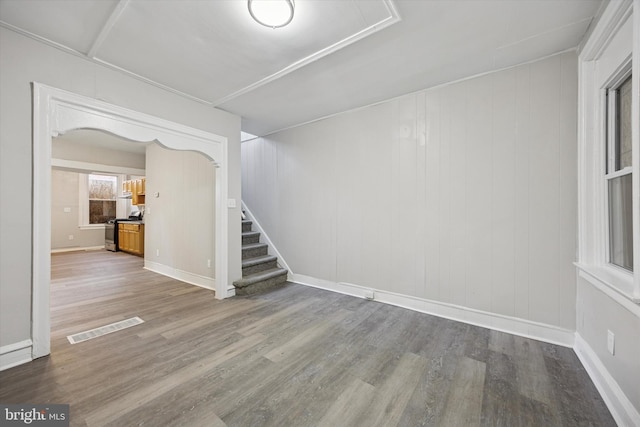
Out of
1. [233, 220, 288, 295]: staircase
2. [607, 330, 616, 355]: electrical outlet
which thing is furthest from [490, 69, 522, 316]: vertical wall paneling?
[233, 220, 288, 295]: staircase

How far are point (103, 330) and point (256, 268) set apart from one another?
1.98 m

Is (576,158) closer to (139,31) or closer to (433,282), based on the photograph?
(433,282)

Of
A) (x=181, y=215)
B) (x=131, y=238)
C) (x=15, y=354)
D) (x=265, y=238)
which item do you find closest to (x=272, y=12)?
(x=15, y=354)

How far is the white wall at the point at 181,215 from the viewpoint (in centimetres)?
403

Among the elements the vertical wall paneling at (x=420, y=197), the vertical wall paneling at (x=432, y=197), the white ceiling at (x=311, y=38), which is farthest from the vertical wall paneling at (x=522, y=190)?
the vertical wall paneling at (x=420, y=197)

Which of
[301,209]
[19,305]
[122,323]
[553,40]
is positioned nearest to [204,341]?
[122,323]

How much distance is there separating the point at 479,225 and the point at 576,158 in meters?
0.94

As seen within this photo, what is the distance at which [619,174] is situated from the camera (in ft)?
5.41

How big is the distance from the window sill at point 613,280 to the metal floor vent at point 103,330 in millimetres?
3974

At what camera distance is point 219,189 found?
3504 mm

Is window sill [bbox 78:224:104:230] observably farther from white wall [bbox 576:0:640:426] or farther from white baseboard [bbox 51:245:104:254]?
white wall [bbox 576:0:640:426]

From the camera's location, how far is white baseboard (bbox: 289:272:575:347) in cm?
226

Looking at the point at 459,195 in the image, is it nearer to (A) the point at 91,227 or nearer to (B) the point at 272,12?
(B) the point at 272,12

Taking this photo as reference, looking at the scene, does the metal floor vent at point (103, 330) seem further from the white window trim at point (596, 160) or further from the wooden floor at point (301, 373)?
the white window trim at point (596, 160)
